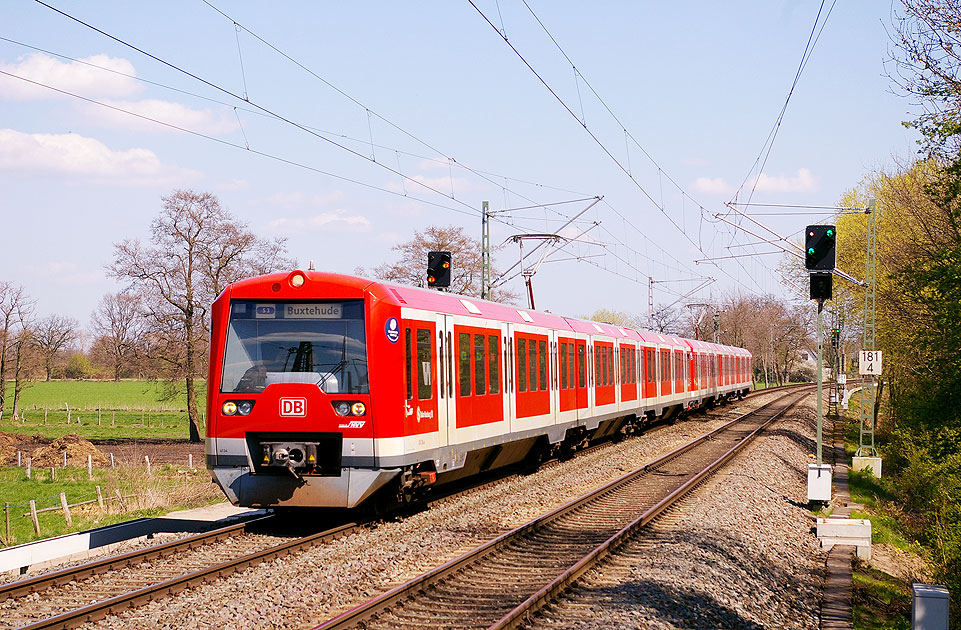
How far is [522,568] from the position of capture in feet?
33.8

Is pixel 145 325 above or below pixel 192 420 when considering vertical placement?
above

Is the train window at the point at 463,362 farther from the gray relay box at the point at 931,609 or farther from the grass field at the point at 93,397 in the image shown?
the grass field at the point at 93,397

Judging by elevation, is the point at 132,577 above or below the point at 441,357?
below

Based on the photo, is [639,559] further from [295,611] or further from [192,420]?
[192,420]

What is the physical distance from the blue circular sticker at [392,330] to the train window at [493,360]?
3.78 m

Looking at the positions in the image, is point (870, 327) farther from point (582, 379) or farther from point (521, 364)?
point (521, 364)

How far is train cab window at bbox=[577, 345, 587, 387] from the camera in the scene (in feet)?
72.8

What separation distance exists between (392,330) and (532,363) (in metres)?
6.64

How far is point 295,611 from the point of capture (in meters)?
8.23

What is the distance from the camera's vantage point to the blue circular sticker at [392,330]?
1199 centimetres

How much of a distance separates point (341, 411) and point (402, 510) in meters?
2.87

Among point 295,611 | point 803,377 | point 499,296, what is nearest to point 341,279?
point 295,611

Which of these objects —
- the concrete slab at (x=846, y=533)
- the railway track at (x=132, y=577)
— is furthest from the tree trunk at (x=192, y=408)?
the concrete slab at (x=846, y=533)

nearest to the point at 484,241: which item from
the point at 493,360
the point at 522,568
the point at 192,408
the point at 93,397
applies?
the point at 493,360
